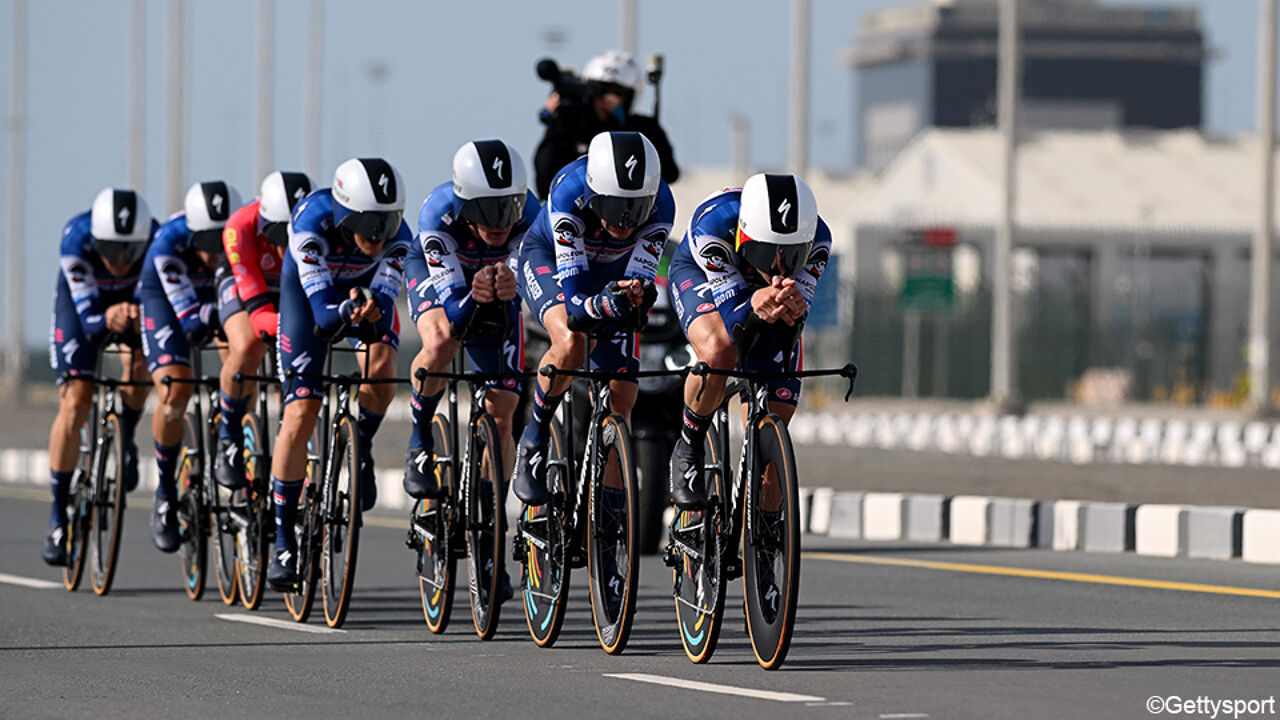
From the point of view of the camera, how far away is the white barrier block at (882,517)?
1939cm

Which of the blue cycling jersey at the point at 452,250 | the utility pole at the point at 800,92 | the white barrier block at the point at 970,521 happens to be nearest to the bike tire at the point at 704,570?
the blue cycling jersey at the point at 452,250

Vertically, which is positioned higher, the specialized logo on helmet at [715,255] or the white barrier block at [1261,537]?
the specialized logo on helmet at [715,255]

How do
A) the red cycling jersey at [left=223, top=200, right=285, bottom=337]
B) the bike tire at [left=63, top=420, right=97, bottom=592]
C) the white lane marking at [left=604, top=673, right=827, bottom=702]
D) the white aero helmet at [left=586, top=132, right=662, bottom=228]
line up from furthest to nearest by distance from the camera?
the bike tire at [left=63, top=420, right=97, bottom=592] → the red cycling jersey at [left=223, top=200, right=285, bottom=337] → the white aero helmet at [left=586, top=132, right=662, bottom=228] → the white lane marking at [left=604, top=673, right=827, bottom=702]

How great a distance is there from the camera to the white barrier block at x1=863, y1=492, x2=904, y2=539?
19.4 metres

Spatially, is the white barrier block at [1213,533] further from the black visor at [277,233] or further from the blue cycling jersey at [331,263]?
the black visor at [277,233]

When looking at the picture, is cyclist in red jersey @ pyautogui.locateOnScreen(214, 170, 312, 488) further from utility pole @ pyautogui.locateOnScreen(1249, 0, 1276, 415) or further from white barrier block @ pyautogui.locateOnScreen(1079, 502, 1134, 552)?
utility pole @ pyautogui.locateOnScreen(1249, 0, 1276, 415)

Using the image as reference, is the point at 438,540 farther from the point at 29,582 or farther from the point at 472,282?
the point at 29,582

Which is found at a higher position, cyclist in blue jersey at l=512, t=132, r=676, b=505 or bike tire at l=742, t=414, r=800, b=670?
cyclist in blue jersey at l=512, t=132, r=676, b=505

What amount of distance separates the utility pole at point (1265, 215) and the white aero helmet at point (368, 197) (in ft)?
93.9

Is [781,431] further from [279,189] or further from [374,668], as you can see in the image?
[279,189]

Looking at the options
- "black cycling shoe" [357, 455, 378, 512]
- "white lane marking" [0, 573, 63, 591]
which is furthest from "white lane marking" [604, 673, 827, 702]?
"white lane marking" [0, 573, 63, 591]

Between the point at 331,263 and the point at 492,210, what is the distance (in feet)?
3.47

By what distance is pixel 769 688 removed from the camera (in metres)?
9.45

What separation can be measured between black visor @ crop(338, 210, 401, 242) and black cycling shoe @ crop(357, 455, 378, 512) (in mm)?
1097
